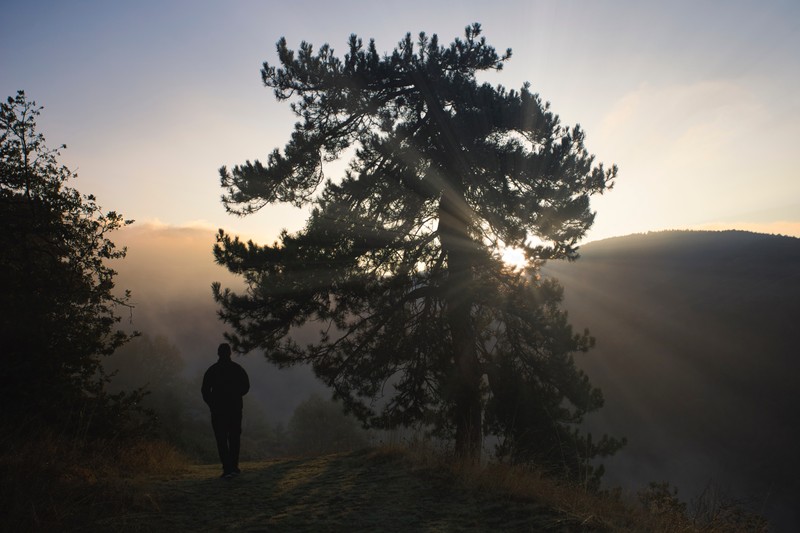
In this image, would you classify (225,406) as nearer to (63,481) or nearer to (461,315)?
(63,481)

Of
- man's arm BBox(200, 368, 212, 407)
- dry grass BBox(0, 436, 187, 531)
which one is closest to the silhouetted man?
man's arm BBox(200, 368, 212, 407)

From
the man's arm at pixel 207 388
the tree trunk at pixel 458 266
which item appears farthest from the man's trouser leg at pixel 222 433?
the tree trunk at pixel 458 266

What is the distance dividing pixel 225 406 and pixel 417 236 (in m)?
6.04

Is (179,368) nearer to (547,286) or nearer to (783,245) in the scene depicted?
(547,286)

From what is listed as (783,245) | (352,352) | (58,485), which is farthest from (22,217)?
(783,245)

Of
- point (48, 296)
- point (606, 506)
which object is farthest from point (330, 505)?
point (48, 296)

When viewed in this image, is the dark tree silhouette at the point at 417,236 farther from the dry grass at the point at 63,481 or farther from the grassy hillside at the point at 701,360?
the grassy hillside at the point at 701,360

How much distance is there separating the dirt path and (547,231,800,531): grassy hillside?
4081cm

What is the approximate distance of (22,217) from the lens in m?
8.57

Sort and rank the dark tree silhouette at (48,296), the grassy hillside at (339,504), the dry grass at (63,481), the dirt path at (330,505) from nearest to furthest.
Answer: the dry grass at (63,481) → the grassy hillside at (339,504) → the dirt path at (330,505) → the dark tree silhouette at (48,296)

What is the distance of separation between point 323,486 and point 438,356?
4.93 meters

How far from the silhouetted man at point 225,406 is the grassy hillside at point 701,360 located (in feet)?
134

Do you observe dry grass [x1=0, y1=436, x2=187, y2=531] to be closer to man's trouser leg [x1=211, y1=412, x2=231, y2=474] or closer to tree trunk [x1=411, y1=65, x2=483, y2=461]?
man's trouser leg [x1=211, y1=412, x2=231, y2=474]

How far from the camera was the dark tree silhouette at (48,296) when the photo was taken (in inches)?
290
